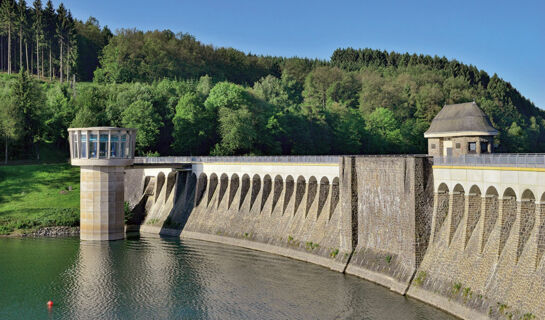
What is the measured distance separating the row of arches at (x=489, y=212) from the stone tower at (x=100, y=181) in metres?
44.0

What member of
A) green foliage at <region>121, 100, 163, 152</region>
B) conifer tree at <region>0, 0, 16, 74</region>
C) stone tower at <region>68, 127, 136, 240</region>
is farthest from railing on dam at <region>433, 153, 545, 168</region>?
conifer tree at <region>0, 0, 16, 74</region>

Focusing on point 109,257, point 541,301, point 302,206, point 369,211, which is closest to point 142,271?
point 109,257

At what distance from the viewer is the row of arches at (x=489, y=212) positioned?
114 feet

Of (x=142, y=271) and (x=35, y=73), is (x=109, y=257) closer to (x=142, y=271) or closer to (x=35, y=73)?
(x=142, y=271)

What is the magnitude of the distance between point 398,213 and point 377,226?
121 inches

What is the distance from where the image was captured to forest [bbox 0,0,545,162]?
105 metres

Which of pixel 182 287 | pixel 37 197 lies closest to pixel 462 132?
pixel 182 287

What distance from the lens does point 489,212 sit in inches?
1547

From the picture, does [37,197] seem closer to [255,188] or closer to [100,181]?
[100,181]

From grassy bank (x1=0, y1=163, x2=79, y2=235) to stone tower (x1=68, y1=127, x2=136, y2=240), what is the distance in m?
7.43

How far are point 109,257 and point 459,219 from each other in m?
37.2

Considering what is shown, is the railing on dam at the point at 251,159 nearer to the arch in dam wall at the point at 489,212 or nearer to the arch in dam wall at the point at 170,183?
the arch in dam wall at the point at 170,183

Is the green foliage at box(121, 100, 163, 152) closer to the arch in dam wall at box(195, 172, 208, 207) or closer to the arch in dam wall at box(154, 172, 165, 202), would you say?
the arch in dam wall at box(154, 172, 165, 202)

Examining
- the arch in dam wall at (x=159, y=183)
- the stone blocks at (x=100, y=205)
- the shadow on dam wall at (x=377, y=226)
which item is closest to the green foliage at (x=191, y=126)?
the arch in dam wall at (x=159, y=183)
